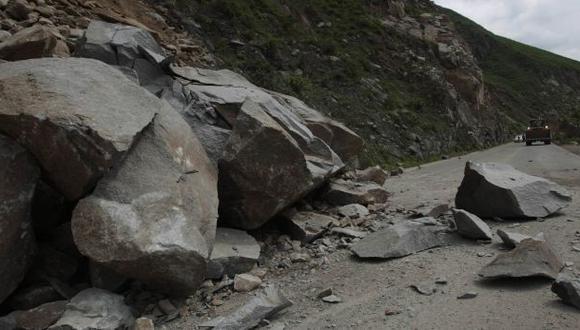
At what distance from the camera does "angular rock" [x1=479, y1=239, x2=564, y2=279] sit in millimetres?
5211

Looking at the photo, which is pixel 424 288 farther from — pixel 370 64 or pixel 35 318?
pixel 370 64

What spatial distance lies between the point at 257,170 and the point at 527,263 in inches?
147

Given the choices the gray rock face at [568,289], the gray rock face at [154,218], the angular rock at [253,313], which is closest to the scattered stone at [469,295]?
the gray rock face at [568,289]

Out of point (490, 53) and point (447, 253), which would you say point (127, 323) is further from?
point (490, 53)

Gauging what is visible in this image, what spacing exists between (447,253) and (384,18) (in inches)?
1471

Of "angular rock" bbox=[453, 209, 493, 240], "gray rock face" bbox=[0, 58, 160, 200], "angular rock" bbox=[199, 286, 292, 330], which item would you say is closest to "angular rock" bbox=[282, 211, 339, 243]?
"angular rock" bbox=[453, 209, 493, 240]

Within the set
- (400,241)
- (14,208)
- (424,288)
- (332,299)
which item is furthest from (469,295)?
(14,208)

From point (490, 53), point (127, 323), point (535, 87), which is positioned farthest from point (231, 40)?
point (490, 53)

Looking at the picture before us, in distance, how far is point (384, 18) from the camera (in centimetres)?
4081

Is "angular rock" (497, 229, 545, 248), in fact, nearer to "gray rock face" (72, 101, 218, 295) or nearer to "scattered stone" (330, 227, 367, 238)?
"scattered stone" (330, 227, 367, 238)

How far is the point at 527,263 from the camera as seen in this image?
5.27 meters

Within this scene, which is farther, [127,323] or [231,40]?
[231,40]

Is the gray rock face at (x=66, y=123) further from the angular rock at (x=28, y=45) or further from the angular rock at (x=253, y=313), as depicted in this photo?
the angular rock at (x=253, y=313)

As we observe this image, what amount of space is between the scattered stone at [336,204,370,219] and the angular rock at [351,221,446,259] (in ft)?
4.77
